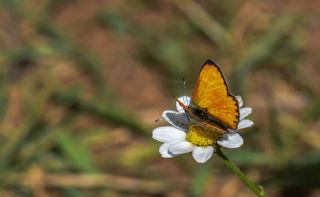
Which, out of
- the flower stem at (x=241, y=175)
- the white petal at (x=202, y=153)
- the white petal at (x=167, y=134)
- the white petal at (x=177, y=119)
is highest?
the white petal at (x=177, y=119)

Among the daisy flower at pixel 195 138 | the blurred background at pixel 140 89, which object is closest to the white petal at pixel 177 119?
the daisy flower at pixel 195 138

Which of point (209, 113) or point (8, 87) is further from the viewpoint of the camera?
point (8, 87)

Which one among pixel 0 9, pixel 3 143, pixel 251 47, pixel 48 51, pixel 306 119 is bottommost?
pixel 306 119

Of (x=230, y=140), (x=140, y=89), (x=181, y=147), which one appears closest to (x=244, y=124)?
(x=230, y=140)

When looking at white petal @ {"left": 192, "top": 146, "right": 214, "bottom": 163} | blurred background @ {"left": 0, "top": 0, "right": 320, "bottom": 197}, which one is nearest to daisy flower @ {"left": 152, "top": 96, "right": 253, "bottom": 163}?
white petal @ {"left": 192, "top": 146, "right": 214, "bottom": 163}

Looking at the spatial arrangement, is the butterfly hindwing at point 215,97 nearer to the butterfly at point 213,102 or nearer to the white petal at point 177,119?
the butterfly at point 213,102

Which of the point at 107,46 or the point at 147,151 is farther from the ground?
the point at 107,46

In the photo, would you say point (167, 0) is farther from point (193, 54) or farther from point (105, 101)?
point (105, 101)

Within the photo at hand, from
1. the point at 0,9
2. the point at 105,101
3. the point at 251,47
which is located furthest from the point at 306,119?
the point at 0,9
